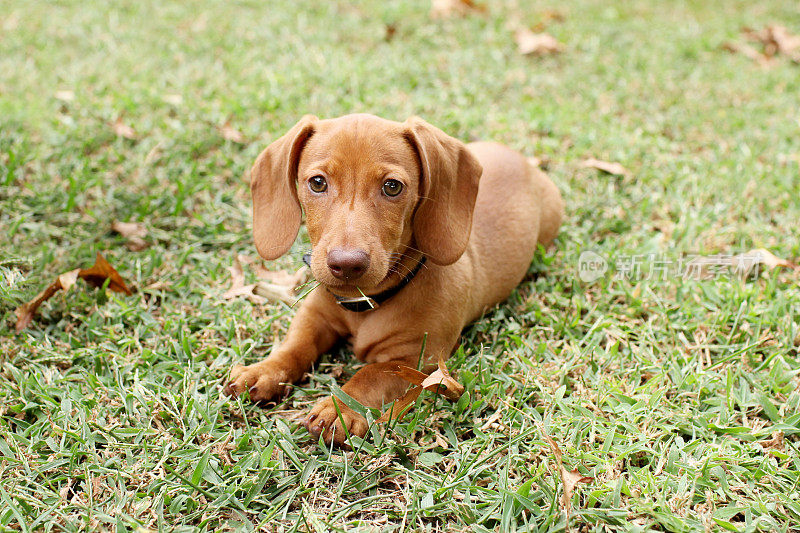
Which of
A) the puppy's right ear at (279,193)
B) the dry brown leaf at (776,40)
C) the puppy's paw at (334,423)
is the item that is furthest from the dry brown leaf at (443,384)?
the dry brown leaf at (776,40)

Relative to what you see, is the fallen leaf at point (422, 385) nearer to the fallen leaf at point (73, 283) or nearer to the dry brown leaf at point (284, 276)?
the dry brown leaf at point (284, 276)

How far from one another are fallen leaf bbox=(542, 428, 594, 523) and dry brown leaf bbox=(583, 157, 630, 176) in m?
2.67

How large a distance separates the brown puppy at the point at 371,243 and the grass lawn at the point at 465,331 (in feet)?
0.48

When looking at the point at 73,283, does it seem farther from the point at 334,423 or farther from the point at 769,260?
the point at 769,260

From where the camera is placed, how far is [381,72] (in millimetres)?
5781

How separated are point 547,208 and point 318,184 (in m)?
1.67

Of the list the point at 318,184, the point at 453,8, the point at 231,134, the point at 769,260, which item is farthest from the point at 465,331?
the point at 453,8

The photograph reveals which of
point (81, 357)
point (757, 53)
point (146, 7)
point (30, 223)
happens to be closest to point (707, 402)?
point (81, 357)

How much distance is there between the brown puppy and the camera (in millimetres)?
2582

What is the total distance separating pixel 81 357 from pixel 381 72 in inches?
144

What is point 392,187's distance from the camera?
8.75ft

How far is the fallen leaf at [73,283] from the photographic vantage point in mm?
3153

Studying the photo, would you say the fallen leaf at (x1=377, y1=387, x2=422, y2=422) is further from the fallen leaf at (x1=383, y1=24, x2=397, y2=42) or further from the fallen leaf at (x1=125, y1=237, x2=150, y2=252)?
the fallen leaf at (x1=383, y1=24, x2=397, y2=42)

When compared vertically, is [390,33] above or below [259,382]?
above
